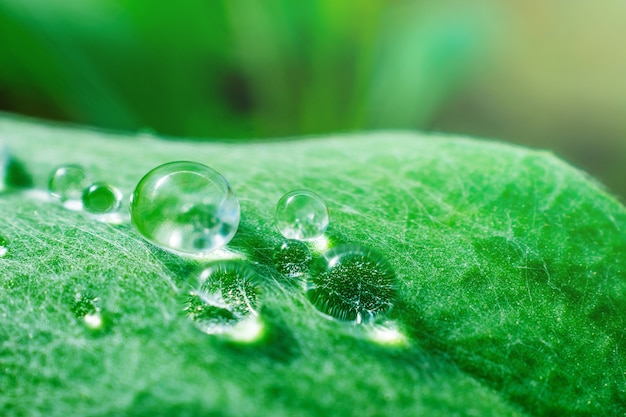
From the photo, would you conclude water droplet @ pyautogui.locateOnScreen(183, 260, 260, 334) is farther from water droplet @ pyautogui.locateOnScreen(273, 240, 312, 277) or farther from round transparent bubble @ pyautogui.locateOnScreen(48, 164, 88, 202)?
round transparent bubble @ pyautogui.locateOnScreen(48, 164, 88, 202)

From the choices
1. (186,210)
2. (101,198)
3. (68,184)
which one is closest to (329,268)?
(186,210)

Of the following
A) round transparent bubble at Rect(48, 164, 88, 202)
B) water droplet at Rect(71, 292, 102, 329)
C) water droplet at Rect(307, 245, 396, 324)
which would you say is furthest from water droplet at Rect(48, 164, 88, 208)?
water droplet at Rect(307, 245, 396, 324)

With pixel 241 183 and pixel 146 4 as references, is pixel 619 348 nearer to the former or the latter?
pixel 241 183

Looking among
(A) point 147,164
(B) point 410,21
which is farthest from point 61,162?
(B) point 410,21

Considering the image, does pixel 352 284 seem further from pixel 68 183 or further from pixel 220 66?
pixel 220 66

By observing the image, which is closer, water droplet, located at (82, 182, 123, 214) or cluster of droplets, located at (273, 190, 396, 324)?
cluster of droplets, located at (273, 190, 396, 324)
